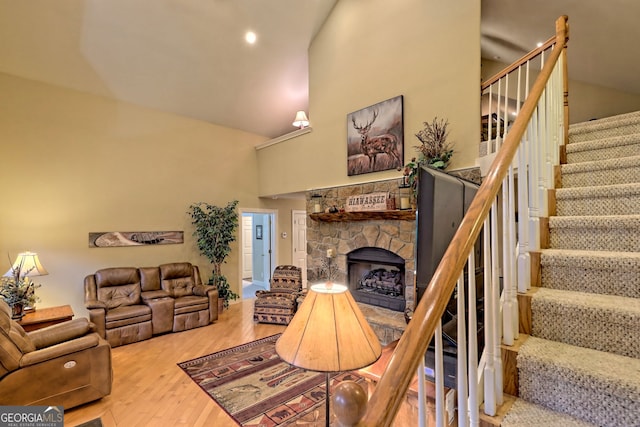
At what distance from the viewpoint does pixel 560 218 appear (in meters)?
1.71

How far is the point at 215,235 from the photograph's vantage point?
18.3 ft

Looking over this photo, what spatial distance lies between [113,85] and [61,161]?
55.6 inches

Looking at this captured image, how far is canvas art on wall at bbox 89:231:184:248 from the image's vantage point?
15.2ft

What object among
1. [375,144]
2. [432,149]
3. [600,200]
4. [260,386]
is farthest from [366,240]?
[600,200]

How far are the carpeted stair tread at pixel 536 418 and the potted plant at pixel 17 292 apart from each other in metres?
4.76

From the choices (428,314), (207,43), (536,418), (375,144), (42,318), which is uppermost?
(207,43)

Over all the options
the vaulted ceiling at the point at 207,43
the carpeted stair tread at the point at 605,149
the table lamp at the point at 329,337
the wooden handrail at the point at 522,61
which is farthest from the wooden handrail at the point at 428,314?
the vaulted ceiling at the point at 207,43

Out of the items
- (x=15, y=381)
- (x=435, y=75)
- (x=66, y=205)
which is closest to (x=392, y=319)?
(x=435, y=75)

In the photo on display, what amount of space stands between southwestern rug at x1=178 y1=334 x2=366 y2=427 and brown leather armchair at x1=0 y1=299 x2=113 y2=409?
90 centimetres

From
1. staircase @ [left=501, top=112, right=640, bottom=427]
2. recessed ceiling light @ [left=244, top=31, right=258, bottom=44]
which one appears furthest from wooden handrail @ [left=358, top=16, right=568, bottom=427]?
recessed ceiling light @ [left=244, top=31, right=258, bottom=44]

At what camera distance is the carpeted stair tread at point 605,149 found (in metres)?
2.12

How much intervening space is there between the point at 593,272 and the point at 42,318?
5003 millimetres

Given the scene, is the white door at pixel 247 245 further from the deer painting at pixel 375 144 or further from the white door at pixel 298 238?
the deer painting at pixel 375 144

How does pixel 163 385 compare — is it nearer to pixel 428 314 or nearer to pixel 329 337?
Result: pixel 329 337
